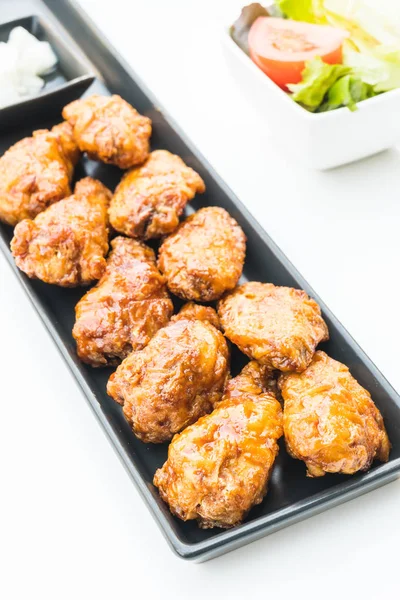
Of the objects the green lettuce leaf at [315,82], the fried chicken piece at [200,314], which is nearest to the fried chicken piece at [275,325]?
the fried chicken piece at [200,314]

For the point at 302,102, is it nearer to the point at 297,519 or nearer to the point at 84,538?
the point at 297,519

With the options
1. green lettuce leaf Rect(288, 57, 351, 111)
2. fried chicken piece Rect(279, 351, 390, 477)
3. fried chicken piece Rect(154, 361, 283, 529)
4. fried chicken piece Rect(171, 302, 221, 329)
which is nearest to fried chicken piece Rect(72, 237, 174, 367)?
fried chicken piece Rect(171, 302, 221, 329)

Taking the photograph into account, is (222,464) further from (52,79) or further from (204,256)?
(52,79)

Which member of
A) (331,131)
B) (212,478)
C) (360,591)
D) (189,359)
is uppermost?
(331,131)

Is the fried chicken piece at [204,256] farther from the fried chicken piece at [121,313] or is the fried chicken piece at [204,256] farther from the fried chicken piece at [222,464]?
the fried chicken piece at [222,464]

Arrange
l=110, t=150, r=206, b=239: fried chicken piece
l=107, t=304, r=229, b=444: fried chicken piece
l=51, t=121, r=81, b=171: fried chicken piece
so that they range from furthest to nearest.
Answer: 1. l=51, t=121, r=81, b=171: fried chicken piece
2. l=110, t=150, r=206, b=239: fried chicken piece
3. l=107, t=304, r=229, b=444: fried chicken piece

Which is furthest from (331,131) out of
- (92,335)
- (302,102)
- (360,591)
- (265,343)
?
(360,591)

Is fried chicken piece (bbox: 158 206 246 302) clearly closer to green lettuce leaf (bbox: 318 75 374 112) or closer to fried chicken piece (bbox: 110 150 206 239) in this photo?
fried chicken piece (bbox: 110 150 206 239)

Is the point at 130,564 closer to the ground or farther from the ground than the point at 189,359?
closer to the ground
